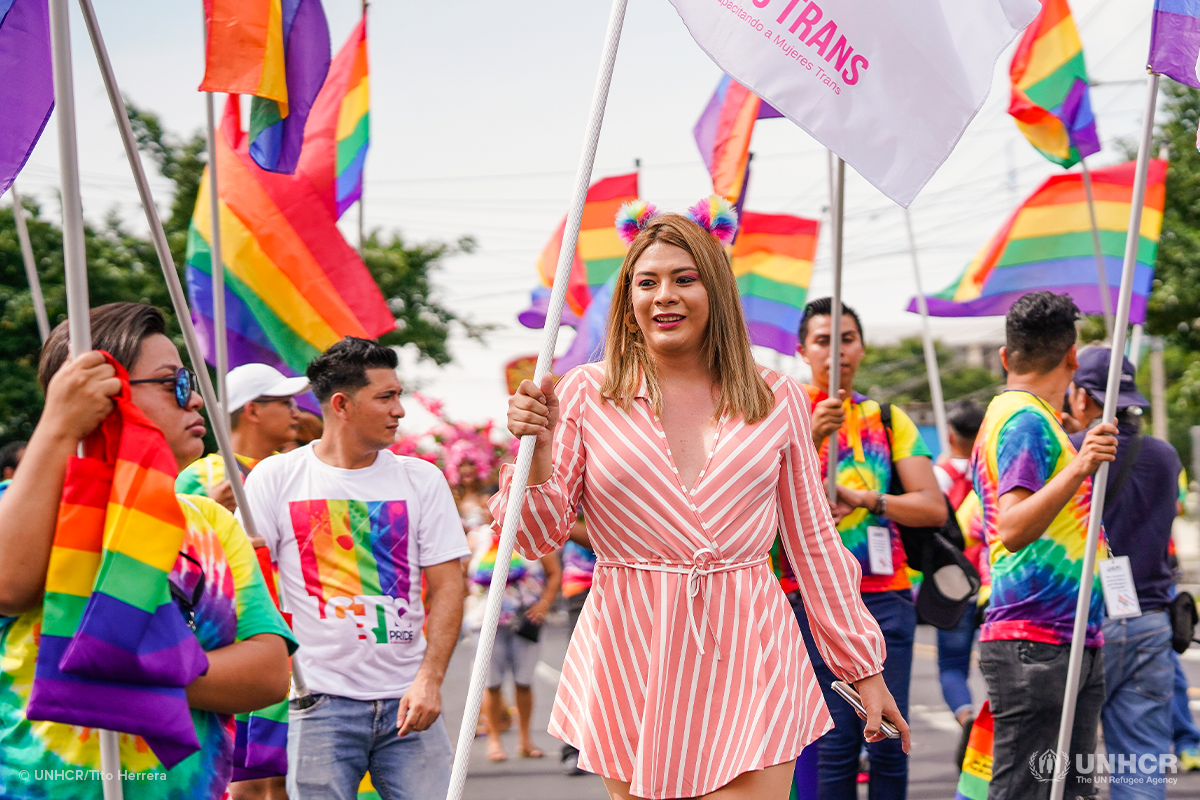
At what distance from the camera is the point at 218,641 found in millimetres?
2398

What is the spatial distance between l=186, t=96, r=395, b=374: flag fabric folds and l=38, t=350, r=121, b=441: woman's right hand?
2940 mm

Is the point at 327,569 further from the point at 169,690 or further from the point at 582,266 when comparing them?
the point at 582,266

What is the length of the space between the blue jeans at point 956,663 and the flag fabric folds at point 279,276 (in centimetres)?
384

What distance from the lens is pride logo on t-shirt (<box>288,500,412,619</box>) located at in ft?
13.9

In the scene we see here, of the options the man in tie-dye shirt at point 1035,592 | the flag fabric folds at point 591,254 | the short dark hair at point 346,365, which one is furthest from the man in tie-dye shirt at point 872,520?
the flag fabric folds at point 591,254

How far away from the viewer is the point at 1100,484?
416cm

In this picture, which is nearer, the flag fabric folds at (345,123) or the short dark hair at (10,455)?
the flag fabric folds at (345,123)

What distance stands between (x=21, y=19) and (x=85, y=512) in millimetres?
1558

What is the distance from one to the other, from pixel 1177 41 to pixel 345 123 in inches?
165

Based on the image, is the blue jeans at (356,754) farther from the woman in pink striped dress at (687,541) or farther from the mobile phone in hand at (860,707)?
the mobile phone in hand at (860,707)

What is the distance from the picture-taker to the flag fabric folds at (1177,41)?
4.00 metres

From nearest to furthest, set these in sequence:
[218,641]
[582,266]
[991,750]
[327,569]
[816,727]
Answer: [218,641]
[816,727]
[327,569]
[991,750]
[582,266]

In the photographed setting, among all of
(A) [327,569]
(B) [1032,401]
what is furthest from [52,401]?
(B) [1032,401]

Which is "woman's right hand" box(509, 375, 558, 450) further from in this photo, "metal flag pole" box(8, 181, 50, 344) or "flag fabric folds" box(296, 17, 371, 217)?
"flag fabric folds" box(296, 17, 371, 217)
